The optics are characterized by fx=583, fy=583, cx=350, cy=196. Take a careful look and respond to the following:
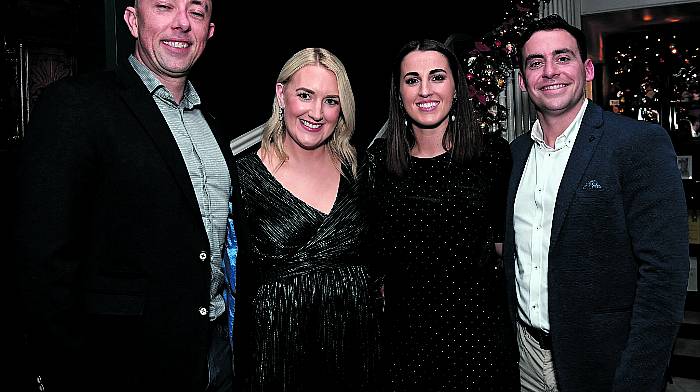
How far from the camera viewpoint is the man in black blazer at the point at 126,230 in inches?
53.1

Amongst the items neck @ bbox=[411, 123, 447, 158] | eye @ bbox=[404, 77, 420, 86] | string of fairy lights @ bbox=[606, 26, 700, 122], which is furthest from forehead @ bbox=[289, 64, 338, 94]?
string of fairy lights @ bbox=[606, 26, 700, 122]

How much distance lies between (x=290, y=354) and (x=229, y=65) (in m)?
2.67

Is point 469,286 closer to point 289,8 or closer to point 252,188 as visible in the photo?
point 252,188

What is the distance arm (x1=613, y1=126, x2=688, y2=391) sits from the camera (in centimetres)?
159

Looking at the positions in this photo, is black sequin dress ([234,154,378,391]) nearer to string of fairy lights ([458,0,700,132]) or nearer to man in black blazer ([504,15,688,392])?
man in black blazer ([504,15,688,392])

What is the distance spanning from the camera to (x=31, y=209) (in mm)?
1330

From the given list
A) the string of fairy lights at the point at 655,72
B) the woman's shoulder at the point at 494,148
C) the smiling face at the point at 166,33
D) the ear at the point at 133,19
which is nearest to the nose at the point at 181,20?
the smiling face at the point at 166,33

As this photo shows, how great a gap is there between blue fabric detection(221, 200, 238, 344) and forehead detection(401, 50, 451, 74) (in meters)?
0.84

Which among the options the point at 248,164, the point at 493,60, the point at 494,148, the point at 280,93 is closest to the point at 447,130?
the point at 494,148

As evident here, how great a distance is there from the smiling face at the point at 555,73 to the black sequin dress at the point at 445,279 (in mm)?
324

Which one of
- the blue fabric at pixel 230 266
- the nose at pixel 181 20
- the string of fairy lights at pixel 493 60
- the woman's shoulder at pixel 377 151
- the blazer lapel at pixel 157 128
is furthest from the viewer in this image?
the string of fairy lights at pixel 493 60

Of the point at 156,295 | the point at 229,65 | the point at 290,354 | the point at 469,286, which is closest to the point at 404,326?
the point at 469,286

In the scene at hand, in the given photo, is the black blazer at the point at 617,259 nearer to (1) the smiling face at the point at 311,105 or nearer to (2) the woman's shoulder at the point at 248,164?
(1) the smiling face at the point at 311,105

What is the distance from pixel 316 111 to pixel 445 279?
0.73m
